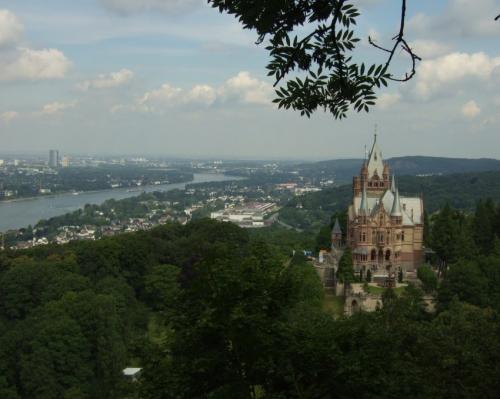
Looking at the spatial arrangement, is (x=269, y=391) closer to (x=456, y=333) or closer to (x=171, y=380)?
(x=171, y=380)

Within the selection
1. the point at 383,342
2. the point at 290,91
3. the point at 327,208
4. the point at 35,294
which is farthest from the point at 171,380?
the point at 327,208

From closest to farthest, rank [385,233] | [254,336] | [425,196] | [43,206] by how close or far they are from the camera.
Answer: [254,336], [385,233], [425,196], [43,206]

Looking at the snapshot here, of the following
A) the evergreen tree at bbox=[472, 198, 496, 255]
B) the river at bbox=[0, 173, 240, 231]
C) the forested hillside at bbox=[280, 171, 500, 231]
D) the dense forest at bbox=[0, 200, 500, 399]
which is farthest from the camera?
the river at bbox=[0, 173, 240, 231]

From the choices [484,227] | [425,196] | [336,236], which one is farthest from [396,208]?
[425,196]

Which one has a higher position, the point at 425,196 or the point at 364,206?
the point at 364,206

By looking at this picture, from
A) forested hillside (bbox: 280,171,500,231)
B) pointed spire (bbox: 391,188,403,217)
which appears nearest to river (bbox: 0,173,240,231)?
forested hillside (bbox: 280,171,500,231)

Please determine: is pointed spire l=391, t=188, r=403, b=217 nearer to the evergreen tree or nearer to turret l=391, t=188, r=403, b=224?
turret l=391, t=188, r=403, b=224

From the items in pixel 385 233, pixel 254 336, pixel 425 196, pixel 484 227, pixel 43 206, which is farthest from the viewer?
pixel 43 206

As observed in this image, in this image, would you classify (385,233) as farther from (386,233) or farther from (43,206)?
(43,206)

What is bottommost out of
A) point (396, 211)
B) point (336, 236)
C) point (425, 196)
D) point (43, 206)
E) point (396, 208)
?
point (43, 206)
